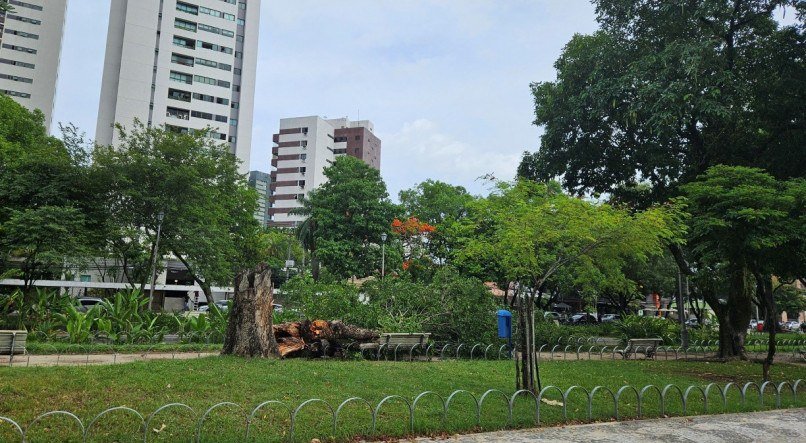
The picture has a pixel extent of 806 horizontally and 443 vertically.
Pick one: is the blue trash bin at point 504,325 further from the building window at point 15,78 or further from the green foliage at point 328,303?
the building window at point 15,78

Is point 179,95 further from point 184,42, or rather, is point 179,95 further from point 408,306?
point 408,306

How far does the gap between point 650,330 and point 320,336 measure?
1916 centimetres

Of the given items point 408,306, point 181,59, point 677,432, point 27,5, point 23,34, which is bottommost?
point 677,432

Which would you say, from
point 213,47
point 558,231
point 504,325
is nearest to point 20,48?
point 213,47

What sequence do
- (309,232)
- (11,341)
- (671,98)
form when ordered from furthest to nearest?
(309,232)
(671,98)
(11,341)

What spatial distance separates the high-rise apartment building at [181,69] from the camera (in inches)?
2157

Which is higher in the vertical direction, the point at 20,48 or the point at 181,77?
the point at 20,48

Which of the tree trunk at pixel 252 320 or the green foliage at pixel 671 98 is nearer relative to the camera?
the tree trunk at pixel 252 320

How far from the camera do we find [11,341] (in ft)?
40.9

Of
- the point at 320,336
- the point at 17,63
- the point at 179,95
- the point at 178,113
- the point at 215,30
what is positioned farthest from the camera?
the point at 17,63

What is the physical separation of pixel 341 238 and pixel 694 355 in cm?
2289

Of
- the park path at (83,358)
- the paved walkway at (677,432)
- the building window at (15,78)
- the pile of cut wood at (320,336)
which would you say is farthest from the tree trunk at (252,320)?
the building window at (15,78)

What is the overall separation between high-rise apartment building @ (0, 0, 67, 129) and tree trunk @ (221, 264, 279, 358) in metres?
63.6

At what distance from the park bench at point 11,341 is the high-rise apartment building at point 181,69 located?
4425 cm
